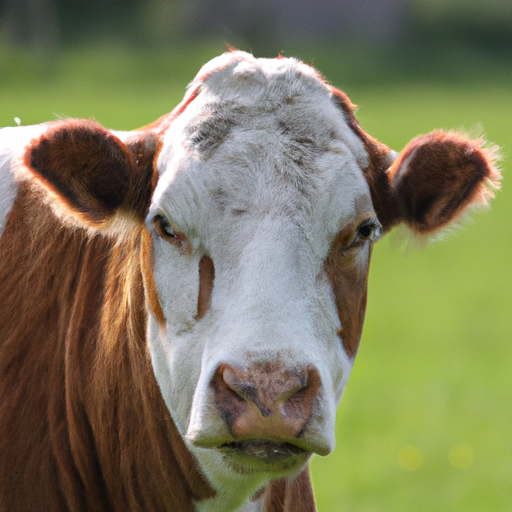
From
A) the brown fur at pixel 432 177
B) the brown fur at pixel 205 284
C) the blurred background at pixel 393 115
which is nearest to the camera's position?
the brown fur at pixel 205 284

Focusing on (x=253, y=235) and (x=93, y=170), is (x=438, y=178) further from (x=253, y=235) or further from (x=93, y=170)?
(x=93, y=170)

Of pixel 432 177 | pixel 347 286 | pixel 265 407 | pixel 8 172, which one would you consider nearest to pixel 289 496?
pixel 347 286

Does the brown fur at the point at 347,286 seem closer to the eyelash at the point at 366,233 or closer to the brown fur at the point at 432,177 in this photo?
the eyelash at the point at 366,233

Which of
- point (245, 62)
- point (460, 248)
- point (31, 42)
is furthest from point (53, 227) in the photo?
point (31, 42)

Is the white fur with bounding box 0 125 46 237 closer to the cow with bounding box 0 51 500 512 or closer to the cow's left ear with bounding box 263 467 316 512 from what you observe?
the cow with bounding box 0 51 500 512

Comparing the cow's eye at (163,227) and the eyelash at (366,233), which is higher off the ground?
the cow's eye at (163,227)

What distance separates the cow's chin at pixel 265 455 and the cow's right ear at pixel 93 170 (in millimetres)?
1094

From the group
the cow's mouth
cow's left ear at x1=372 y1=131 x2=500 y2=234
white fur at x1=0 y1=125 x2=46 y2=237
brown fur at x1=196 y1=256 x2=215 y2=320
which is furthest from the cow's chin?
white fur at x1=0 y1=125 x2=46 y2=237

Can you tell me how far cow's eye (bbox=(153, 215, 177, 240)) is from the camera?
362 cm

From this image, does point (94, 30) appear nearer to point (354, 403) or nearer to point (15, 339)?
point (354, 403)

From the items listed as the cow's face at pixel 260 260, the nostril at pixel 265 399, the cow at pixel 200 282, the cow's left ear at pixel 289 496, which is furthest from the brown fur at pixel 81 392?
the nostril at pixel 265 399

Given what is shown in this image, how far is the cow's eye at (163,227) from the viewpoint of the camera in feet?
11.9

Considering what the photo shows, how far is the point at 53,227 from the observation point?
4238 mm

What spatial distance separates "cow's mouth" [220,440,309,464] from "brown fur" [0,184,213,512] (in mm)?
700
